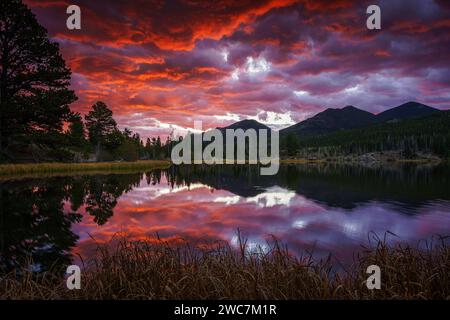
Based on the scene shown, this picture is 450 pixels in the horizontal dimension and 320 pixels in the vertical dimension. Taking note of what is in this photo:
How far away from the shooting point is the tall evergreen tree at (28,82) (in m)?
24.9

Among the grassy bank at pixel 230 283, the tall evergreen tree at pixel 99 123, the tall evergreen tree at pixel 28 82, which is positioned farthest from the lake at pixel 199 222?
the tall evergreen tree at pixel 99 123

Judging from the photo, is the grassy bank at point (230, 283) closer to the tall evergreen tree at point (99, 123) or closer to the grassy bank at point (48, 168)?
the grassy bank at point (48, 168)

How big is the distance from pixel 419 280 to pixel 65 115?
1248 inches

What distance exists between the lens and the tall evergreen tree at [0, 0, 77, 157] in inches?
981

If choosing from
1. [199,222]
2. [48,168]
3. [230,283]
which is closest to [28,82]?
[48,168]

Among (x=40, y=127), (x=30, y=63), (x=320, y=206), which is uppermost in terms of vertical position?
(x=30, y=63)

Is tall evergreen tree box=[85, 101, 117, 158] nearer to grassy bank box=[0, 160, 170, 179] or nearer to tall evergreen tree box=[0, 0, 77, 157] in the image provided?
grassy bank box=[0, 160, 170, 179]

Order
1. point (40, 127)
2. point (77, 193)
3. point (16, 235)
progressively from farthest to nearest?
point (40, 127)
point (77, 193)
point (16, 235)

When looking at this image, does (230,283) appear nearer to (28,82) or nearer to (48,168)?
(28,82)

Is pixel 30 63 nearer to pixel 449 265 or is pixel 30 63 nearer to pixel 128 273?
pixel 128 273

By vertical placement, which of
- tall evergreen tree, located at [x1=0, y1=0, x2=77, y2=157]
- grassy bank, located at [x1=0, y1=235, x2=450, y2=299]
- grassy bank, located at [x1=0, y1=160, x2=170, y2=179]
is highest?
tall evergreen tree, located at [x1=0, y1=0, x2=77, y2=157]

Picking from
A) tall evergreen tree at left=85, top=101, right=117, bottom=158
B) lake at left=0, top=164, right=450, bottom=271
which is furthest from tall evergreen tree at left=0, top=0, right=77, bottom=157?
tall evergreen tree at left=85, top=101, right=117, bottom=158
